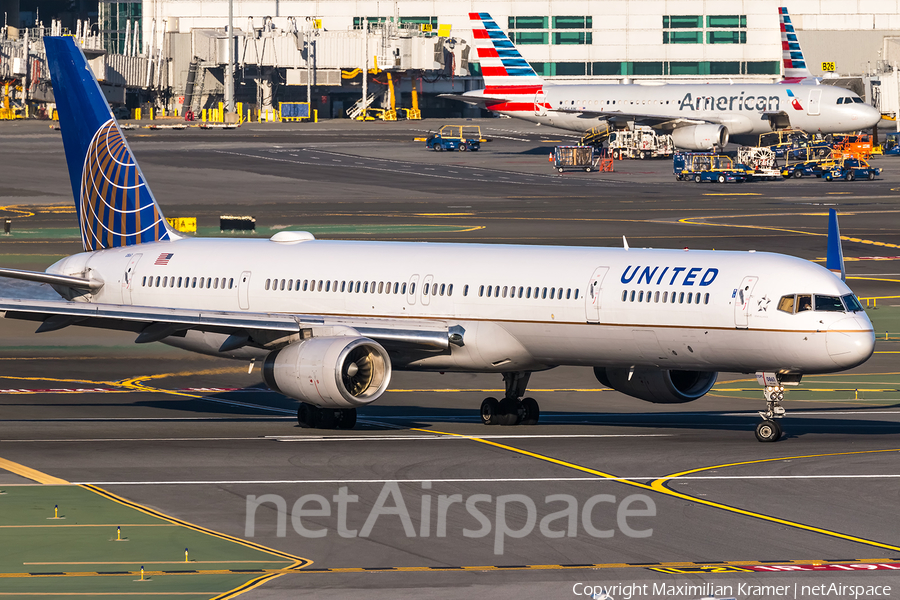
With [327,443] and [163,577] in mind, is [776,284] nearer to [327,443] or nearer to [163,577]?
[327,443]

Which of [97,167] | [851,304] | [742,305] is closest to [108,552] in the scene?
[742,305]

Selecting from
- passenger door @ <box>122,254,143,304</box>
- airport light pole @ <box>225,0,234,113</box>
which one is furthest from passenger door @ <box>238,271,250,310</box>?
airport light pole @ <box>225,0,234,113</box>

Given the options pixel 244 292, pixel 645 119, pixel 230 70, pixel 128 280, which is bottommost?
pixel 244 292

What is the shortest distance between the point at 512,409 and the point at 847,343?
30.0 feet

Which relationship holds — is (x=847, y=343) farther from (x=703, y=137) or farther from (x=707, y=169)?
(x=703, y=137)

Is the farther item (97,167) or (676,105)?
(676,105)

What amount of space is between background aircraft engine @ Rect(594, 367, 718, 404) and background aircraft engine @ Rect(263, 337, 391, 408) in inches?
255

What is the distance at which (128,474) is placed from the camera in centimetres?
2998

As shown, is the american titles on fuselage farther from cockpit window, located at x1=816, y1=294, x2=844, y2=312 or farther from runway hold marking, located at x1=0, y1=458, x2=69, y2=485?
runway hold marking, located at x1=0, y1=458, x2=69, y2=485

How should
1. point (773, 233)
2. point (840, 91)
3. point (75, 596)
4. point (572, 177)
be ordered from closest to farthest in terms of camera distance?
1. point (75, 596)
2. point (773, 233)
3. point (572, 177)
4. point (840, 91)

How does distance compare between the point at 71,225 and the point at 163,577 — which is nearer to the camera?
the point at 163,577

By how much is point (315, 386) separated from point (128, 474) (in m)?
5.88

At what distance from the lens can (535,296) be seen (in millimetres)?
35844

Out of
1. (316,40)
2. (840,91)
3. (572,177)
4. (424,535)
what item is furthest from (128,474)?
(316,40)
